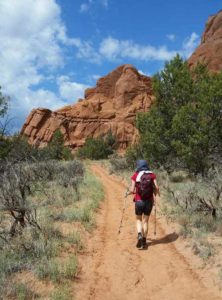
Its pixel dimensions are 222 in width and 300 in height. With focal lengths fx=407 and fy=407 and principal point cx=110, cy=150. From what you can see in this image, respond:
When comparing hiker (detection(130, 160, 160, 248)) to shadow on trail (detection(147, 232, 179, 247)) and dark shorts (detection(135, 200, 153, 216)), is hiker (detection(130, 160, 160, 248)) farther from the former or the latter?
shadow on trail (detection(147, 232, 179, 247))

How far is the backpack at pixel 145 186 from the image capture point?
9.11 meters

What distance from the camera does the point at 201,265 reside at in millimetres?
7555

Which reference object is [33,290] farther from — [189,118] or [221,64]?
[221,64]

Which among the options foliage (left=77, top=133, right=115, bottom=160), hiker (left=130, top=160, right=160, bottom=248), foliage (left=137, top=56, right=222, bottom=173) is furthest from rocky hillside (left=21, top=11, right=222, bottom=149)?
hiker (left=130, top=160, right=160, bottom=248)

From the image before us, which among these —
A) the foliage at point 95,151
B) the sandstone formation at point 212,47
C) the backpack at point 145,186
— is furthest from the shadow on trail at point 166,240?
the sandstone formation at point 212,47

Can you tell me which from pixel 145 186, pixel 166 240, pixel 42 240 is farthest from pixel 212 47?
pixel 42 240

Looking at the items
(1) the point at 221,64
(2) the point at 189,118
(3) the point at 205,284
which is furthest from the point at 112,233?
(1) the point at 221,64

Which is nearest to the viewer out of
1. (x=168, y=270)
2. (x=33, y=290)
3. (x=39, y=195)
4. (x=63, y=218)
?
(x=33, y=290)

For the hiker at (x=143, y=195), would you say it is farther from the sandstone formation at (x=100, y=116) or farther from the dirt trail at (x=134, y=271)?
the sandstone formation at (x=100, y=116)

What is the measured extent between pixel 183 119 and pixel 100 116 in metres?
67.6

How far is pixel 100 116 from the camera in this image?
87.5 metres

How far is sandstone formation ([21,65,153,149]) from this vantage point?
8469 centimetres

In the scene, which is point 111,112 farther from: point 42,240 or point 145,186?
point 42,240

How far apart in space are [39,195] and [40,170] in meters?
5.67
